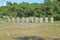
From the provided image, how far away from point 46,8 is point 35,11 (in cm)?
245

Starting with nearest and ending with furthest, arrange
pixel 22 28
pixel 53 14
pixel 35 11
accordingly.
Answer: pixel 22 28 < pixel 53 14 < pixel 35 11

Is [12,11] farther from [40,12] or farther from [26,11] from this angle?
[40,12]

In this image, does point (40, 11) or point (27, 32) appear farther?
point (40, 11)

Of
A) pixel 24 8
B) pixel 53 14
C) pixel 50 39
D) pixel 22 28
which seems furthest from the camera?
pixel 24 8

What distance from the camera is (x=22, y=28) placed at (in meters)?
21.2

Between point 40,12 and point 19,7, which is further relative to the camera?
point 19,7

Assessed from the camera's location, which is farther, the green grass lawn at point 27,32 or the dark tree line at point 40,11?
the dark tree line at point 40,11

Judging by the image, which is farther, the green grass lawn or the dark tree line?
the dark tree line

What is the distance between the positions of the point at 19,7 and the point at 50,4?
24.1 feet

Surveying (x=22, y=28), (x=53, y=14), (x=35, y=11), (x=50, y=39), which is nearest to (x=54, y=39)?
(x=50, y=39)

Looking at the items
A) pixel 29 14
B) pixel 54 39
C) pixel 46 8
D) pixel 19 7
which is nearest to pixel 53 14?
pixel 46 8

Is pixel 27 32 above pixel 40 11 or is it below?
above

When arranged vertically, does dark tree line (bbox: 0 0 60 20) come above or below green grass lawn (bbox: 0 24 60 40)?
below

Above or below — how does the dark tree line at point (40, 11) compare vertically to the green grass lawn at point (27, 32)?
below
